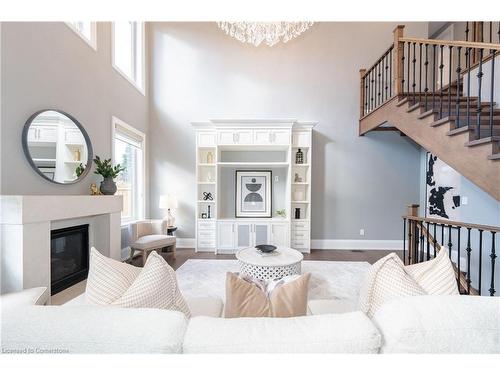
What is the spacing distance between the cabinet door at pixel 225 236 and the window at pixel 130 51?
10.5 feet

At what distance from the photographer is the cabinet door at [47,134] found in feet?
8.26

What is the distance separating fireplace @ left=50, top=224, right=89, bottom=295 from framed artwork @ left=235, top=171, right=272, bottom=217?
266cm

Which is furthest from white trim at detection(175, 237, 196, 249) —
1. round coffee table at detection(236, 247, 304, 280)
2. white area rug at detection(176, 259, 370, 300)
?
round coffee table at detection(236, 247, 304, 280)

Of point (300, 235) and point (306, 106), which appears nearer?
point (300, 235)

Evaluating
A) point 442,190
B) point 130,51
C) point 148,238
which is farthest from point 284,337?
point 130,51

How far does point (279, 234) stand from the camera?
4531mm

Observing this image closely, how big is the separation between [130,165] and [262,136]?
2.64 metres

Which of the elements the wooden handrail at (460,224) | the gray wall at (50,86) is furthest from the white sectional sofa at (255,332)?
the gray wall at (50,86)

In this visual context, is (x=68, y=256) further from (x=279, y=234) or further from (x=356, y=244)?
(x=356, y=244)

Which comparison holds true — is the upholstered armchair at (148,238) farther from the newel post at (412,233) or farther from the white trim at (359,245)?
the newel post at (412,233)

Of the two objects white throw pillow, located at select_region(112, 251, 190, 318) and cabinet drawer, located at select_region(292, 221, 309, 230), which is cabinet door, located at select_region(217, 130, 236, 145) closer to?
cabinet drawer, located at select_region(292, 221, 309, 230)

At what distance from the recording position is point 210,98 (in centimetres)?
500

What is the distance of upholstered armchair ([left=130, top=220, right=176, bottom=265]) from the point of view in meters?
3.75
